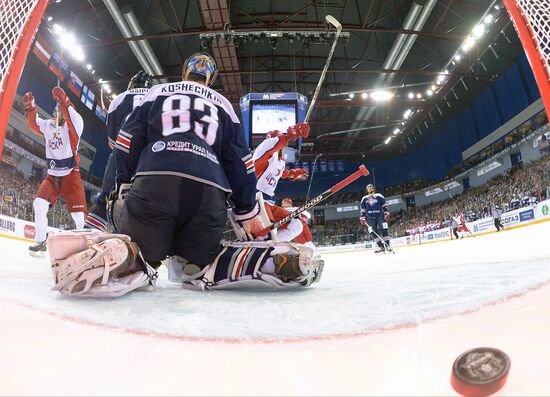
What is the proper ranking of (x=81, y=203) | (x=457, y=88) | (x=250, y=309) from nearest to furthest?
1. (x=250, y=309)
2. (x=81, y=203)
3. (x=457, y=88)

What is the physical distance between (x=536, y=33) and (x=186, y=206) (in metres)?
1.54

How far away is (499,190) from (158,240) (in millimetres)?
15521

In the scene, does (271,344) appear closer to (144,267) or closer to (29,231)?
(144,267)

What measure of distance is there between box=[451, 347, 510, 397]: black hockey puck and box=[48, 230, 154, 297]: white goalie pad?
Result: 3.36 ft

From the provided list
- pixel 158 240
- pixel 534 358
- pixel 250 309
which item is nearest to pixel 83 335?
pixel 250 309

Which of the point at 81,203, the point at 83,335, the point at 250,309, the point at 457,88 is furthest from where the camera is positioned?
the point at 457,88

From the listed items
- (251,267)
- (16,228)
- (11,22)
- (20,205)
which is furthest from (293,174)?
(20,205)

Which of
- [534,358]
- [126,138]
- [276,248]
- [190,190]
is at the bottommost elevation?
[534,358]

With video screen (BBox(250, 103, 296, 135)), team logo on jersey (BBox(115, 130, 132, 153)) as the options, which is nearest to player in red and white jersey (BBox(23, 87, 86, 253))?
team logo on jersey (BBox(115, 130, 132, 153))

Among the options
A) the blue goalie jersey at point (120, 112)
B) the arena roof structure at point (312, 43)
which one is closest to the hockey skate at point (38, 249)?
the blue goalie jersey at point (120, 112)

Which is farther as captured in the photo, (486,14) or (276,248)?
(486,14)

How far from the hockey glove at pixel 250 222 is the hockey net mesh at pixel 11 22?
1062 mm

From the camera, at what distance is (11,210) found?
22.2 ft

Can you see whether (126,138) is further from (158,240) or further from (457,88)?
(457,88)
